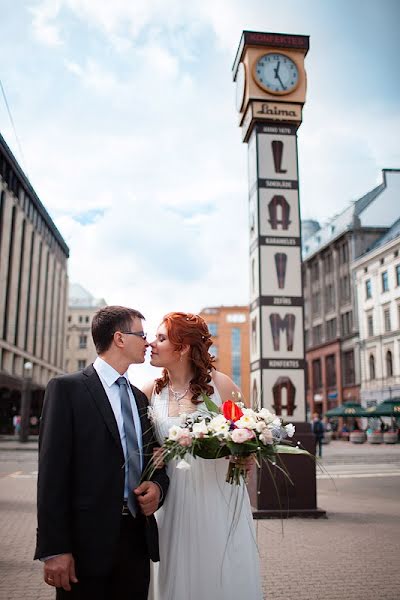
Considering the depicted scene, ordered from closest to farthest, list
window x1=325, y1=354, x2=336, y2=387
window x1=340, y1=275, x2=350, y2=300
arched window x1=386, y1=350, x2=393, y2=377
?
arched window x1=386, y1=350, x2=393, y2=377 < window x1=340, y1=275, x2=350, y2=300 < window x1=325, y1=354, x2=336, y2=387

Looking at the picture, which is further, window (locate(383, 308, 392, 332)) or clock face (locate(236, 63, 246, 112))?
window (locate(383, 308, 392, 332))

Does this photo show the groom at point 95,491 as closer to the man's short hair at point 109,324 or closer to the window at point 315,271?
the man's short hair at point 109,324

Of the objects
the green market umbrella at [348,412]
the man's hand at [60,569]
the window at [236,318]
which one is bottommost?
the man's hand at [60,569]

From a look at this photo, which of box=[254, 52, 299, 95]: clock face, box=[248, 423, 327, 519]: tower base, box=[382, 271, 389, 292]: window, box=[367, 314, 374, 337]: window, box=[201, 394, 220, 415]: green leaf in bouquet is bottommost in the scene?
box=[248, 423, 327, 519]: tower base

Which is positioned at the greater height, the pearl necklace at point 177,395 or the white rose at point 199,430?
the pearl necklace at point 177,395

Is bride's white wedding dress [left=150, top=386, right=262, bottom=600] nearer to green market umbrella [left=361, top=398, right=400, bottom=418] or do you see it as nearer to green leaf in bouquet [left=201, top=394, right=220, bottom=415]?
green leaf in bouquet [left=201, top=394, right=220, bottom=415]

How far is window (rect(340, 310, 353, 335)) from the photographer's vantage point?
205ft

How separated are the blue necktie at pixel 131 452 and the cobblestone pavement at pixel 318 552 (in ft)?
3.67

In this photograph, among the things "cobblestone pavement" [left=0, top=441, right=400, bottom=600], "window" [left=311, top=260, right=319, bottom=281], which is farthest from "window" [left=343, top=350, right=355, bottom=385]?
"cobblestone pavement" [left=0, top=441, right=400, bottom=600]

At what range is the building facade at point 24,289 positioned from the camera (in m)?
46.8

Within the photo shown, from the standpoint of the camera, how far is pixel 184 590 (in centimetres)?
365

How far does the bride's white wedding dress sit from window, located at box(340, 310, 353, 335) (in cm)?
6053

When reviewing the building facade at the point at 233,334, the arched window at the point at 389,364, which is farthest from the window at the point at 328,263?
the building facade at the point at 233,334

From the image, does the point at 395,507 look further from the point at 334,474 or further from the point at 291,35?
the point at 291,35
